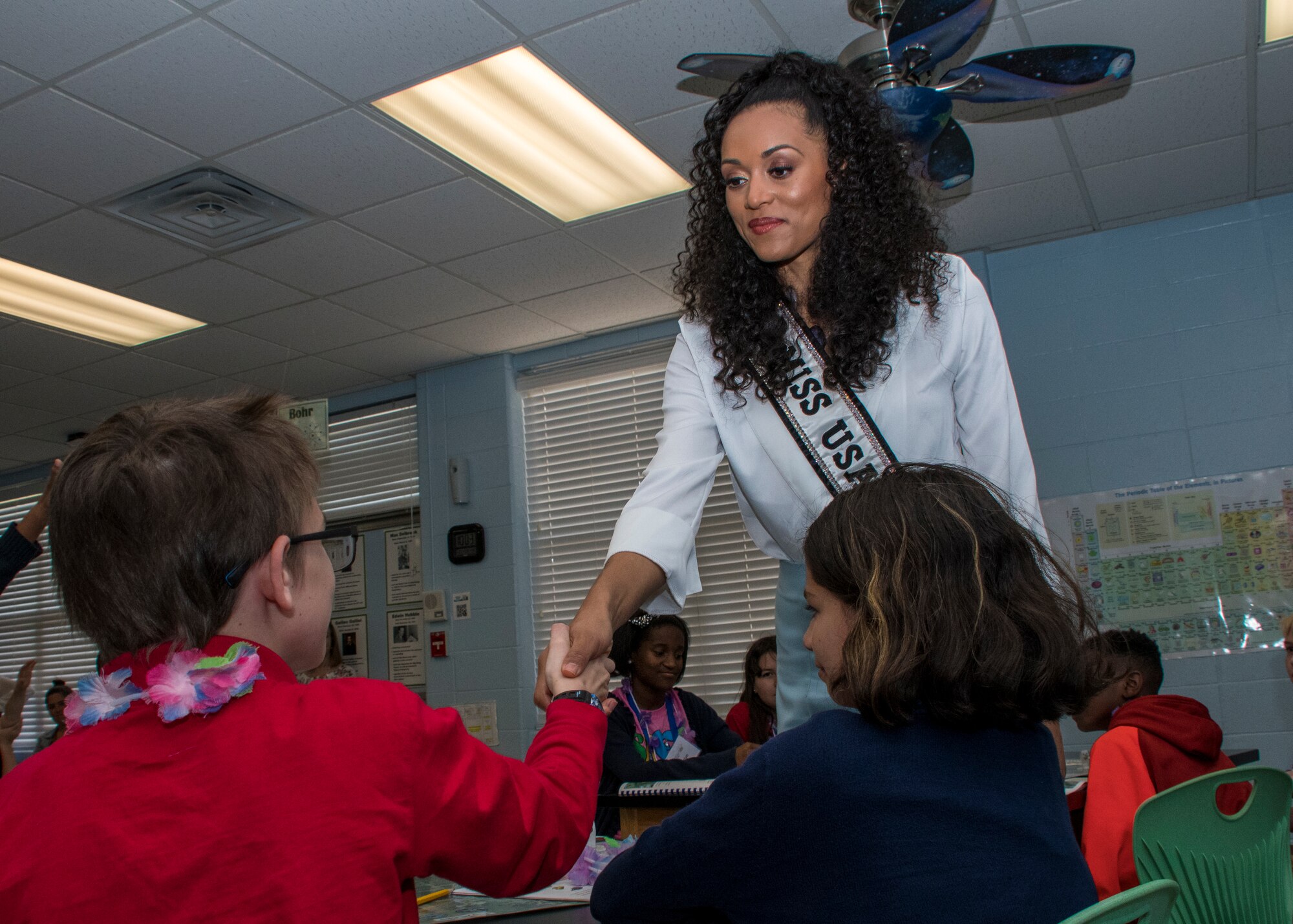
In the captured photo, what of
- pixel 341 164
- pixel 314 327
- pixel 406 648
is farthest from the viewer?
pixel 406 648

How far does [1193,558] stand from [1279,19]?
2081 millimetres

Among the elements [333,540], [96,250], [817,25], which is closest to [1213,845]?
[333,540]

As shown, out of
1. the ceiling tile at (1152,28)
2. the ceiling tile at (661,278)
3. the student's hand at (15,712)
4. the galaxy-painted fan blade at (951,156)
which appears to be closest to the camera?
the galaxy-painted fan blade at (951,156)

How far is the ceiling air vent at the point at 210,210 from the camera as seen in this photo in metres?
3.81

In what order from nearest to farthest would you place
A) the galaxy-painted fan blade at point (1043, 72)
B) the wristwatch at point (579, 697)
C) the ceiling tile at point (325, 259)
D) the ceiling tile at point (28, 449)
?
the wristwatch at point (579, 697), the galaxy-painted fan blade at point (1043, 72), the ceiling tile at point (325, 259), the ceiling tile at point (28, 449)

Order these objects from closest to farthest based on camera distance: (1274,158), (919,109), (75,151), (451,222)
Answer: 1. (919,109)
2. (75,151)
3. (1274,158)
4. (451,222)

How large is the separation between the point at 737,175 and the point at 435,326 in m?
4.30

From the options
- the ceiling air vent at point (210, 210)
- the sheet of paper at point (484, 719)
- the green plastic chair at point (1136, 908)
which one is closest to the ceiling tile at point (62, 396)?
the ceiling air vent at point (210, 210)

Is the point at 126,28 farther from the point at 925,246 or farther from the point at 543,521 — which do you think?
the point at 543,521

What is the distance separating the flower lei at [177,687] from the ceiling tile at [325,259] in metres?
3.53

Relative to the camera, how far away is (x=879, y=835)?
A: 86 cm

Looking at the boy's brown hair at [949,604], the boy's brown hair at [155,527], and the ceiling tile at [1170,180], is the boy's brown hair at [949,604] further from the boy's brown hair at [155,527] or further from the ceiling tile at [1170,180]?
the ceiling tile at [1170,180]

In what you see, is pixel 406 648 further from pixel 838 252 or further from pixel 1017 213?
pixel 838 252

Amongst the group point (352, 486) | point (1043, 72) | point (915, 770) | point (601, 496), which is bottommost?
point (915, 770)
